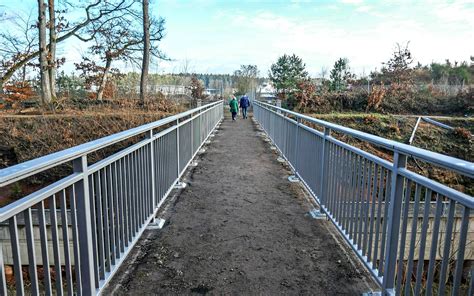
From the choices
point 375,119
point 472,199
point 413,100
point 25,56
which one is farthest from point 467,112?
point 25,56

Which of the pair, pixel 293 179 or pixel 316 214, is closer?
pixel 316 214

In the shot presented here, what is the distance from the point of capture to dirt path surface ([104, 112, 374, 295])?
8.99ft

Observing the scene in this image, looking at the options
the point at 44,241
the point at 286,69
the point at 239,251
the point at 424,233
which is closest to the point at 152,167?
the point at 239,251

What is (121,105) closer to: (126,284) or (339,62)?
(126,284)

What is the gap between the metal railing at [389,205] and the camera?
173 cm

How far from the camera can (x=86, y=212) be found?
2127 mm

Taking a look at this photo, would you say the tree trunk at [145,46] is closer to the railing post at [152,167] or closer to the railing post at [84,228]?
the railing post at [152,167]

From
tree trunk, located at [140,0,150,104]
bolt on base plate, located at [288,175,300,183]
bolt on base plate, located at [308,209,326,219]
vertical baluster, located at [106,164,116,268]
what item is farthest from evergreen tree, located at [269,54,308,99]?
vertical baluster, located at [106,164,116,268]

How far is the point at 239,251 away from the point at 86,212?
1669 mm

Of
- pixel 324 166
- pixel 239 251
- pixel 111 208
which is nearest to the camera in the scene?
pixel 111 208

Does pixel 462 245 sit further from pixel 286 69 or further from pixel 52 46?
pixel 286 69

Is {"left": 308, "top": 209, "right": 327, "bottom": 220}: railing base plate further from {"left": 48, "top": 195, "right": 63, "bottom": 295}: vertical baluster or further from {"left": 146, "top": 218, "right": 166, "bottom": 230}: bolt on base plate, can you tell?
{"left": 48, "top": 195, "right": 63, "bottom": 295}: vertical baluster

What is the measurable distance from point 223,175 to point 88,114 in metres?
12.8

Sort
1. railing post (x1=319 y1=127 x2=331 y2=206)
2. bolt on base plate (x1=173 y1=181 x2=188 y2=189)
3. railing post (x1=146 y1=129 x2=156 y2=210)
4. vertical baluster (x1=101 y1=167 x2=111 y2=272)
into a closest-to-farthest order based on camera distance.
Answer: vertical baluster (x1=101 y1=167 x2=111 y2=272)
railing post (x1=146 y1=129 x2=156 y2=210)
railing post (x1=319 y1=127 x2=331 y2=206)
bolt on base plate (x1=173 y1=181 x2=188 y2=189)
